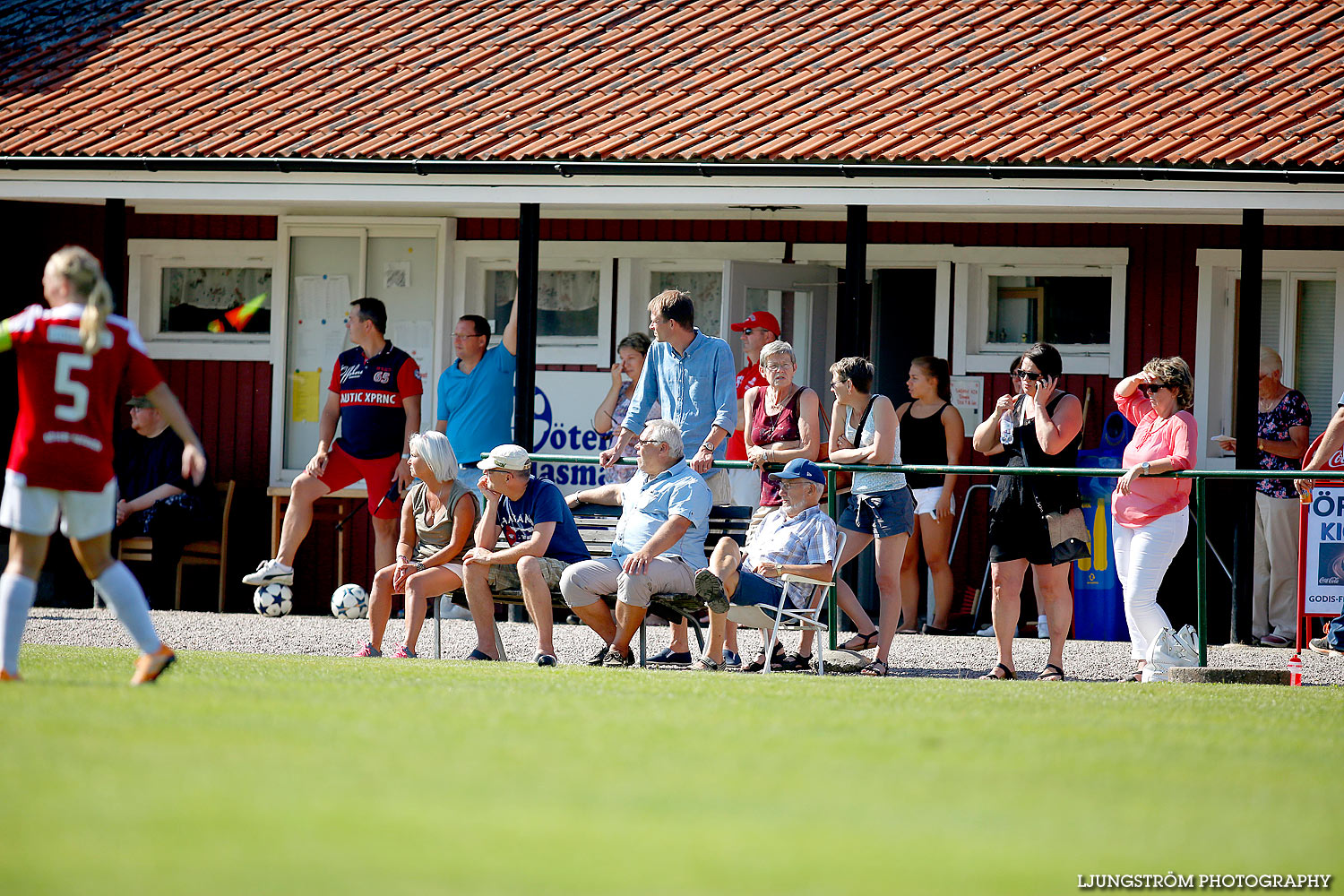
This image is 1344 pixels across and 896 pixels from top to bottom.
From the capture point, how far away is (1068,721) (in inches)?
256

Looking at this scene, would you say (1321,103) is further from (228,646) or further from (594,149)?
(228,646)

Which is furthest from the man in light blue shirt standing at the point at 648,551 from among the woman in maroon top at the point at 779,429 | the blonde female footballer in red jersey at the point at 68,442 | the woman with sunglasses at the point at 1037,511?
the blonde female footballer in red jersey at the point at 68,442

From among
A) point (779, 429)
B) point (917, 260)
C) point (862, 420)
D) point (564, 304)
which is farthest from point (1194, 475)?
point (564, 304)

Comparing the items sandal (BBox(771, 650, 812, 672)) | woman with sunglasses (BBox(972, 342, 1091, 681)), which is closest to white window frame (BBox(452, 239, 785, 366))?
woman with sunglasses (BBox(972, 342, 1091, 681))

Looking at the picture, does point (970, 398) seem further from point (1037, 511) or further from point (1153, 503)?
point (1153, 503)

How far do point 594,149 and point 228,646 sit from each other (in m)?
3.96

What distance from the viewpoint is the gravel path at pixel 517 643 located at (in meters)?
9.66

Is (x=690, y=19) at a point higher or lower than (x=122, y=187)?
higher

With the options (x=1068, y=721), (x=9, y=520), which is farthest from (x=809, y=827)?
(x=9, y=520)

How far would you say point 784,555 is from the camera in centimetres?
921

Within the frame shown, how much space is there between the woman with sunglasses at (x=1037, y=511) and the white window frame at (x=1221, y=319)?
3.14 metres

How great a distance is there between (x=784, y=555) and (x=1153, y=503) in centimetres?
199

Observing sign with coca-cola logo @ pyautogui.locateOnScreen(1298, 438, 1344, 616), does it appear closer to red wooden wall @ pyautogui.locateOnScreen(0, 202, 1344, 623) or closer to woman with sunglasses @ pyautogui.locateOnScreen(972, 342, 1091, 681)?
woman with sunglasses @ pyautogui.locateOnScreen(972, 342, 1091, 681)

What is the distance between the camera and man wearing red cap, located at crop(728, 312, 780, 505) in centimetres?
1117
